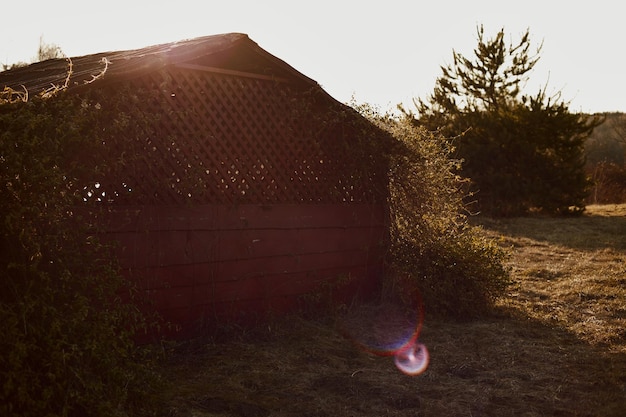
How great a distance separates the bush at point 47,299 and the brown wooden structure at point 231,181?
705 mm

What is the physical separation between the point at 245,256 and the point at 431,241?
237cm

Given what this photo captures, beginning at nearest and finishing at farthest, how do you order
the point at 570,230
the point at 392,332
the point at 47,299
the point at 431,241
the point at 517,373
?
the point at 47,299 < the point at 517,373 < the point at 392,332 < the point at 431,241 < the point at 570,230

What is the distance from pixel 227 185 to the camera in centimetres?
575

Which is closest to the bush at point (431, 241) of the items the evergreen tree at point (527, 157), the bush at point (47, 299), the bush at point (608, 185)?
the bush at point (47, 299)

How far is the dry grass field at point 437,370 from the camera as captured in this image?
4090 millimetres

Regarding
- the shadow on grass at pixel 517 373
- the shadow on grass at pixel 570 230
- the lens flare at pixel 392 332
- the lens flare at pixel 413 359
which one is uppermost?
the shadow on grass at pixel 570 230

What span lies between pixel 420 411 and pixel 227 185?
2.78 m

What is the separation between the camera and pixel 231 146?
5793mm

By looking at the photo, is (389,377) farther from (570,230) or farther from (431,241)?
(570,230)

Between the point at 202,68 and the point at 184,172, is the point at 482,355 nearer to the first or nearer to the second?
the point at 184,172

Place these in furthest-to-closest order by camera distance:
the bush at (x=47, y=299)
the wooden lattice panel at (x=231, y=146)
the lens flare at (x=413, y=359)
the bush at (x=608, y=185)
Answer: the bush at (x=608, y=185)
the wooden lattice panel at (x=231, y=146)
the lens flare at (x=413, y=359)
the bush at (x=47, y=299)

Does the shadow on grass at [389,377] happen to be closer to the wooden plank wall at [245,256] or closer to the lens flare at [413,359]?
the lens flare at [413,359]

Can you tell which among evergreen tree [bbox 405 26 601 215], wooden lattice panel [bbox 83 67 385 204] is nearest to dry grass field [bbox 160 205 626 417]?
wooden lattice panel [bbox 83 67 385 204]

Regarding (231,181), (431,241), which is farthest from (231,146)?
(431,241)
